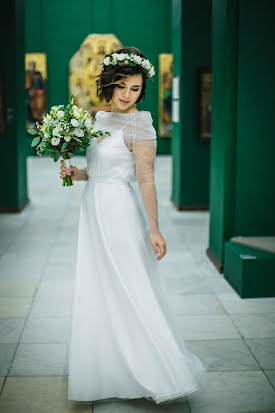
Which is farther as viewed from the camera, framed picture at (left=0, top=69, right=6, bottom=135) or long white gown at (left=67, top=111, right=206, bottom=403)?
framed picture at (left=0, top=69, right=6, bottom=135)

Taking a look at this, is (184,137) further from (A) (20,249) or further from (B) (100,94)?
(B) (100,94)

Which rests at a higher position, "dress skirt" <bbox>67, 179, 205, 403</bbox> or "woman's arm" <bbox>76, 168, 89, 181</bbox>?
"woman's arm" <bbox>76, 168, 89, 181</bbox>

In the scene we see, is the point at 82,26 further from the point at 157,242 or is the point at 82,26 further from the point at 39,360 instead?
the point at 157,242

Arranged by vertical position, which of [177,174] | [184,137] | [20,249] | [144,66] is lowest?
[20,249]

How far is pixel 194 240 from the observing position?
26.1 ft

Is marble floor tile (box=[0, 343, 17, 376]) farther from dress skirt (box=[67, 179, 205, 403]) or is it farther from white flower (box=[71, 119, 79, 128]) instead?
white flower (box=[71, 119, 79, 128])

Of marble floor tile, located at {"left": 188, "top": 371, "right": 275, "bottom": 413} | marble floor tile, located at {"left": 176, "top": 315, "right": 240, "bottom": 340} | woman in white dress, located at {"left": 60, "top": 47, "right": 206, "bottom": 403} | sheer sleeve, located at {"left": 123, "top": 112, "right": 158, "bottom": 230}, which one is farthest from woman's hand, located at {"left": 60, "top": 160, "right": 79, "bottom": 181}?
marble floor tile, located at {"left": 176, "top": 315, "right": 240, "bottom": 340}

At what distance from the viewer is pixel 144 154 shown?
326cm

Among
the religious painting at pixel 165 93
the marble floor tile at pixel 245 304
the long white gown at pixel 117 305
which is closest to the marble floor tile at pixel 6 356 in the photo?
the long white gown at pixel 117 305

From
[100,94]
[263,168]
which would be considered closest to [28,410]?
[100,94]

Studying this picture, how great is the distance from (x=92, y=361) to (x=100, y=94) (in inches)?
61.2

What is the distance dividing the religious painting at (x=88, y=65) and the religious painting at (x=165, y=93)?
1.63 m

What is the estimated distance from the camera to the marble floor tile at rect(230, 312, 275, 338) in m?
4.59

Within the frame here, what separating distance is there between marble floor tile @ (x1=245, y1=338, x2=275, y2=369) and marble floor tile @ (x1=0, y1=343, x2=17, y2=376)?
5.69ft
